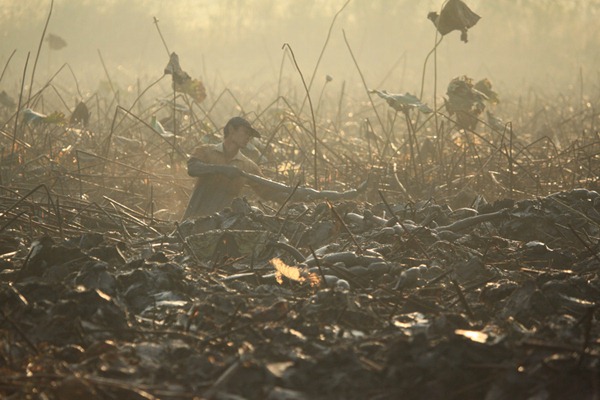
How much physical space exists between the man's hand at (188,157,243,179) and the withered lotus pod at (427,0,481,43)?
1.55 metres

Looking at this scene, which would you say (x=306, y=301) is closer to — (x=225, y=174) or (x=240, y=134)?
(x=225, y=174)

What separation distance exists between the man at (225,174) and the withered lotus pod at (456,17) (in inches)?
46.8

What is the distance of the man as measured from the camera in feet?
15.3

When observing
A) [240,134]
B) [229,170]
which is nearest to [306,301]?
[229,170]

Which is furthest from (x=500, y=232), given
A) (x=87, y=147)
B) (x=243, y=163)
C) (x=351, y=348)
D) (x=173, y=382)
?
(x=87, y=147)

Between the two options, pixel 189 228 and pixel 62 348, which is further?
pixel 189 228

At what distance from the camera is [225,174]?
467cm

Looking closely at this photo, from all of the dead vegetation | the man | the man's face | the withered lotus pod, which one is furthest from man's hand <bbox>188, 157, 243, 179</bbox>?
the withered lotus pod

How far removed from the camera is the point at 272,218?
14.1 feet

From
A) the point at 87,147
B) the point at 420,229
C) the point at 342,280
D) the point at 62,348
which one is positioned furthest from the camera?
the point at 87,147

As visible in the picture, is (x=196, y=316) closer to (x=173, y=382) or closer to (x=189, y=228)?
(x=173, y=382)

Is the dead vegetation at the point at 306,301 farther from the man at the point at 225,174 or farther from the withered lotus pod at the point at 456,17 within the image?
the withered lotus pod at the point at 456,17

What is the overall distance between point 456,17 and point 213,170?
5.81ft

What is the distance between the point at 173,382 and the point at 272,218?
1.93 metres
